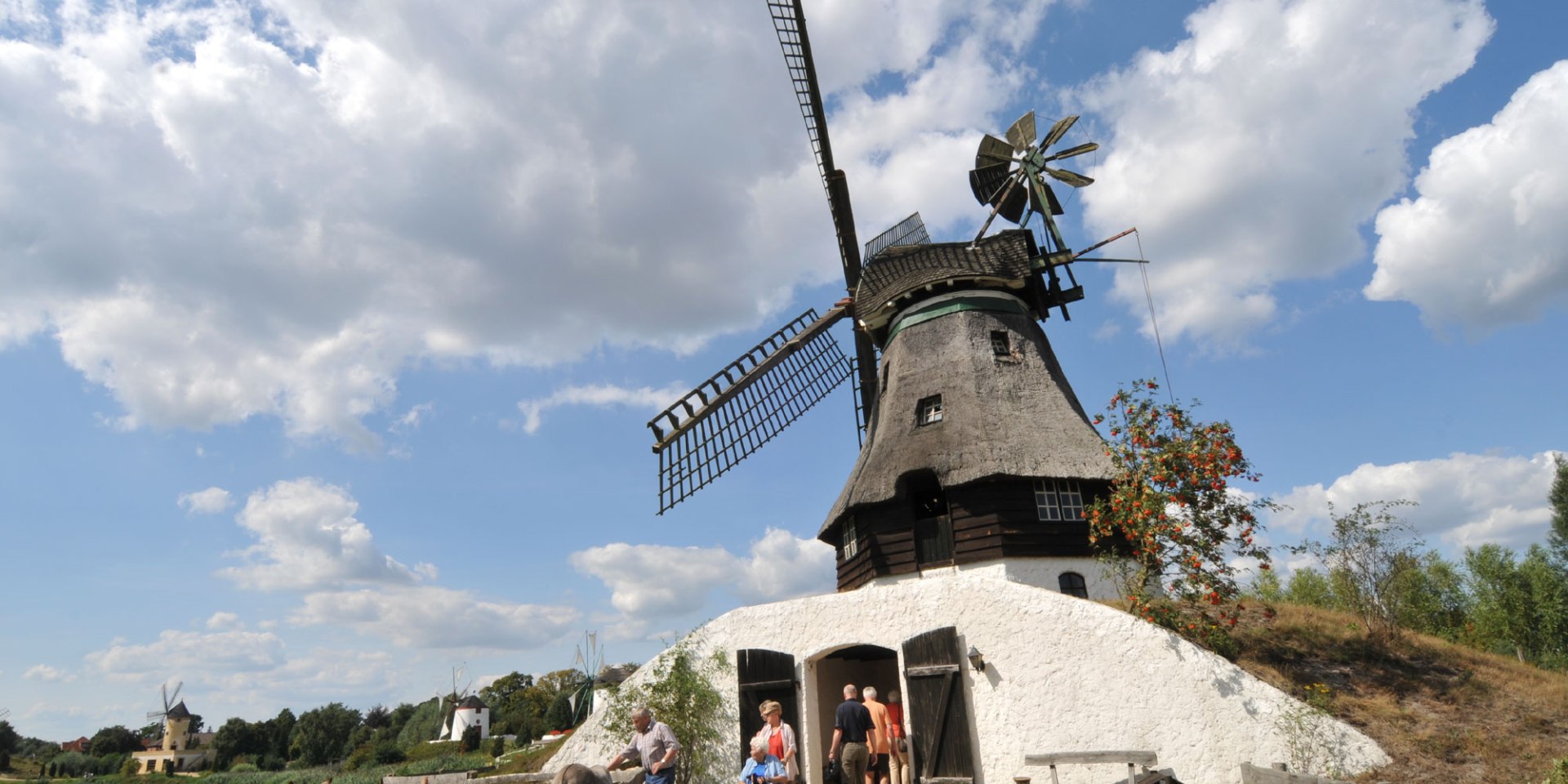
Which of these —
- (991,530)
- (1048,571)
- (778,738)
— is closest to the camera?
(778,738)

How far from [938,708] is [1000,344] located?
8.61 meters

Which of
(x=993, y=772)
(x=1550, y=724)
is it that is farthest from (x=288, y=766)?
(x=1550, y=724)

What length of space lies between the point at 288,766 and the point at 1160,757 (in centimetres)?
6684

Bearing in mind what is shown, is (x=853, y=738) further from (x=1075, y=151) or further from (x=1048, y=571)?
(x=1075, y=151)

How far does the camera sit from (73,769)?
177ft

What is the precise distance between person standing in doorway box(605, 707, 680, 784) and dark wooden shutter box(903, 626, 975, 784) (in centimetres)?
404

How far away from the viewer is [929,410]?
16656mm

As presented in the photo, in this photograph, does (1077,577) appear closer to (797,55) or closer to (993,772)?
(993,772)

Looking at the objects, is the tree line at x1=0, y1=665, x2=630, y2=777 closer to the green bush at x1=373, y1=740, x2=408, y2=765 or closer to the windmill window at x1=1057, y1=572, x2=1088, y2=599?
the green bush at x1=373, y1=740, x2=408, y2=765

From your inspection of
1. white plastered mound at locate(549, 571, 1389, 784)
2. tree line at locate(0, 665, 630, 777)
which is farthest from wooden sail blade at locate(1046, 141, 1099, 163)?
tree line at locate(0, 665, 630, 777)

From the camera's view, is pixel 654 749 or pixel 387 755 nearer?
pixel 654 749

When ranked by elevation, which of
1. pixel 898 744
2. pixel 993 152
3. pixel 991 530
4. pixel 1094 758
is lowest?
pixel 1094 758

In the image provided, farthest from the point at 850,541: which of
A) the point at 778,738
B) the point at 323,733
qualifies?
the point at 323,733

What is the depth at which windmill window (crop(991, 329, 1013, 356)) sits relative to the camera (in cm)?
1703
